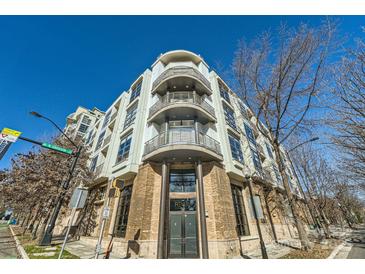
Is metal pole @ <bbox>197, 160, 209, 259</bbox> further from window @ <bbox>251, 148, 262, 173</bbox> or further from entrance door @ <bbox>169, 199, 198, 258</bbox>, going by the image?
window @ <bbox>251, 148, 262, 173</bbox>

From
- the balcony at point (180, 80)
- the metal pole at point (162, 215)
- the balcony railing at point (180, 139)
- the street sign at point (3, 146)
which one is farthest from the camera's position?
the balcony at point (180, 80)

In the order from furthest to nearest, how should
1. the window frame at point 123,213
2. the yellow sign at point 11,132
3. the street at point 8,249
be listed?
the window frame at point 123,213, the street at point 8,249, the yellow sign at point 11,132

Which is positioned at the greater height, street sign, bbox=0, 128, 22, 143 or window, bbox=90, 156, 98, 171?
window, bbox=90, 156, 98, 171

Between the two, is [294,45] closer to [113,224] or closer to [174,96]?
[174,96]

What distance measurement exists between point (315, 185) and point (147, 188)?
21687mm

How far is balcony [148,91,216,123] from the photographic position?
12.9m

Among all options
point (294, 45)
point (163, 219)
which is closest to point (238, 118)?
point (294, 45)

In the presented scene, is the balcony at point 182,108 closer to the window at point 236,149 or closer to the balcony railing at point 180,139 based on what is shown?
the balcony railing at point 180,139

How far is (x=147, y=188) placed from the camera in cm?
1066

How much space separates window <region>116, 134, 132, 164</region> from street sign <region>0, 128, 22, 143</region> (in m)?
6.71

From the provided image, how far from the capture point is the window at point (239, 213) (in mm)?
11584

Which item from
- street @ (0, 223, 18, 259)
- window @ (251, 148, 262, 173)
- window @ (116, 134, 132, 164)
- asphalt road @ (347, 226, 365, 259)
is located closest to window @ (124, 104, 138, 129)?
window @ (116, 134, 132, 164)

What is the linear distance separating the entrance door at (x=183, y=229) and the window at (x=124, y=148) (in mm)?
5871

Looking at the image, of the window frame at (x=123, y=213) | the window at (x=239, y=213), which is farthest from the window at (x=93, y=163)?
the window at (x=239, y=213)
